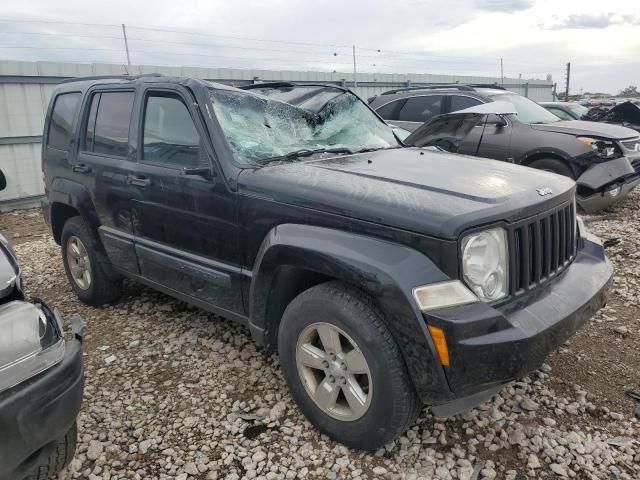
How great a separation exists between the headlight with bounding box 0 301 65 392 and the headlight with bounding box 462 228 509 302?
1.70 m

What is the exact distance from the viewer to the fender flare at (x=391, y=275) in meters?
2.10

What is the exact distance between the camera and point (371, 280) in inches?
85.7

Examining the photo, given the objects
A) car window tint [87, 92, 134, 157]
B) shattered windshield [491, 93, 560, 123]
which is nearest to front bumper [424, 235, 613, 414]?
car window tint [87, 92, 134, 157]

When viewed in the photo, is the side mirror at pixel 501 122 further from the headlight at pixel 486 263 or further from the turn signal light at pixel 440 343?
the turn signal light at pixel 440 343

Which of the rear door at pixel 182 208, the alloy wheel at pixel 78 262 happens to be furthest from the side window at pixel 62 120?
the rear door at pixel 182 208

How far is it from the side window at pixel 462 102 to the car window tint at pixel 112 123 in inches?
222

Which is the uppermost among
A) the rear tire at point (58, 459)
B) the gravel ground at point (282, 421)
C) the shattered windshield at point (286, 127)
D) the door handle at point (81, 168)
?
the shattered windshield at point (286, 127)

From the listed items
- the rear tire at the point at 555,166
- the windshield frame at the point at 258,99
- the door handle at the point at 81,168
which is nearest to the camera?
the windshield frame at the point at 258,99

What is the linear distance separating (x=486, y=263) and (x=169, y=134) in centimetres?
223

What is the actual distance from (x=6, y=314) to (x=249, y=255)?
1.26 meters

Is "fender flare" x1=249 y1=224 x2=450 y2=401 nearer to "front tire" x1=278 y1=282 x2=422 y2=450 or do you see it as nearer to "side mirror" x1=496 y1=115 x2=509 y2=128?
"front tire" x1=278 y1=282 x2=422 y2=450

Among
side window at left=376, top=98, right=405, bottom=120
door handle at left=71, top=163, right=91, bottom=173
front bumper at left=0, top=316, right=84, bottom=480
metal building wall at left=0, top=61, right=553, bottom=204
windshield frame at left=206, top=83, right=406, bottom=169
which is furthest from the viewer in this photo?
metal building wall at left=0, top=61, right=553, bottom=204

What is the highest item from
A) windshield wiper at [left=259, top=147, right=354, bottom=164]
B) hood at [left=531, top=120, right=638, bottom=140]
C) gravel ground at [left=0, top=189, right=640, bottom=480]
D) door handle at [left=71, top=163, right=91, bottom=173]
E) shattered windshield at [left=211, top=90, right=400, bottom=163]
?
shattered windshield at [left=211, top=90, right=400, bottom=163]

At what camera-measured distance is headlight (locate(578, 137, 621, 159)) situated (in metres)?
6.53
